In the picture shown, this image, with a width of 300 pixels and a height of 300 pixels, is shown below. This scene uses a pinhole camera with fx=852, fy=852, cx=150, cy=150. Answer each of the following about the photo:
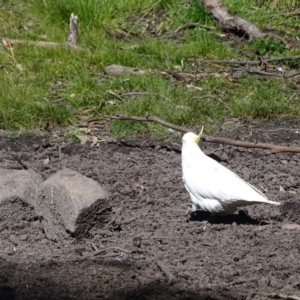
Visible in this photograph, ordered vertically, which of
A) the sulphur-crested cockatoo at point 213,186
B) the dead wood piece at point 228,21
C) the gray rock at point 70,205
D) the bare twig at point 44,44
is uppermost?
the sulphur-crested cockatoo at point 213,186

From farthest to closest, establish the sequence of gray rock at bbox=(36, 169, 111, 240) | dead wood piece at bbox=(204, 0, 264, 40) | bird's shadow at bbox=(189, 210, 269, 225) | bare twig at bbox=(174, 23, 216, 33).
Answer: bare twig at bbox=(174, 23, 216, 33) → dead wood piece at bbox=(204, 0, 264, 40) → bird's shadow at bbox=(189, 210, 269, 225) → gray rock at bbox=(36, 169, 111, 240)

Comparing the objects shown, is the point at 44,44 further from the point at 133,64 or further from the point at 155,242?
the point at 155,242

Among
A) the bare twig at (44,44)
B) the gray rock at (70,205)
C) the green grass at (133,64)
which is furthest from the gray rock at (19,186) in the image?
the bare twig at (44,44)

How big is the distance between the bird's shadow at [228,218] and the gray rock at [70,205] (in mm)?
675

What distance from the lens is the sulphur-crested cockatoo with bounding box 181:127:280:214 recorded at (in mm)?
4699

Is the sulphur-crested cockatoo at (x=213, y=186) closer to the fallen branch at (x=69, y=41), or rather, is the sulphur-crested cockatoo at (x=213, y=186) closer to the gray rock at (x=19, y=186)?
the gray rock at (x=19, y=186)

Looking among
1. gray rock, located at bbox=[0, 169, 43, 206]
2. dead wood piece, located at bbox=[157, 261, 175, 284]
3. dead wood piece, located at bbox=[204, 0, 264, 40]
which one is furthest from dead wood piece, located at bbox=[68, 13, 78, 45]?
dead wood piece, located at bbox=[157, 261, 175, 284]

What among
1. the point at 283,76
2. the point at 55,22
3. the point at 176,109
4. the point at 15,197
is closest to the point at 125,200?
the point at 15,197

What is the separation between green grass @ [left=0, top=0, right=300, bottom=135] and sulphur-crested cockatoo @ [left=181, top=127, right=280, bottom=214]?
1.73 m

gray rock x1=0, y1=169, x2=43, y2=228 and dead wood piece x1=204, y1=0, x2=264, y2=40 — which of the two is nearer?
gray rock x1=0, y1=169, x2=43, y2=228

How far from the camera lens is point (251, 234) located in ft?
15.7

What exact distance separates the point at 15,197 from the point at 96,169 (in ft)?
3.85

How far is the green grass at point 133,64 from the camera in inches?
282

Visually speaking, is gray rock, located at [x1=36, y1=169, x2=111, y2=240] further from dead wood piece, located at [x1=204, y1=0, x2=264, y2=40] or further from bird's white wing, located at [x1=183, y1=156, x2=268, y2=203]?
dead wood piece, located at [x1=204, y1=0, x2=264, y2=40]
